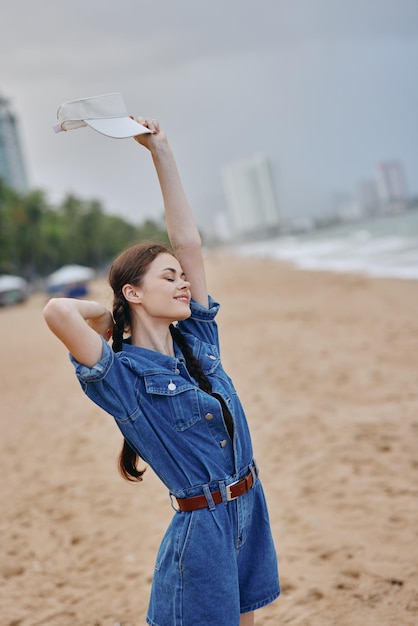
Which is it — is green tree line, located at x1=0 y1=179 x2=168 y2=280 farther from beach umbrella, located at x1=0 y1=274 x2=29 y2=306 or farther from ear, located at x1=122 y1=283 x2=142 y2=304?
ear, located at x1=122 y1=283 x2=142 y2=304

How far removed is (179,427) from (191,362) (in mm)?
233

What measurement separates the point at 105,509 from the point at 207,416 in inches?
131

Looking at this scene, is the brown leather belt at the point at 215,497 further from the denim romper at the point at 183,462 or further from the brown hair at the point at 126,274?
the brown hair at the point at 126,274

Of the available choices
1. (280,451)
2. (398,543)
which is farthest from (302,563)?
(280,451)

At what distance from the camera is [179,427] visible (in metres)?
1.69

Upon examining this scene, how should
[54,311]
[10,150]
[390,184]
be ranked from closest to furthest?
[54,311]
[10,150]
[390,184]

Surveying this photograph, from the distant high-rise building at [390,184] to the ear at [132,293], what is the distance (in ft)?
560

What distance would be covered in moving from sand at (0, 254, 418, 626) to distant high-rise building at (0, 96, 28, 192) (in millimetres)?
102322

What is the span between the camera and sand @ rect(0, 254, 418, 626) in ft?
10.4

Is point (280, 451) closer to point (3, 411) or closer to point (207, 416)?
point (207, 416)

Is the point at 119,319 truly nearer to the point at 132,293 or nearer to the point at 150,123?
the point at 132,293

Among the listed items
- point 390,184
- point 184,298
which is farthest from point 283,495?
point 390,184

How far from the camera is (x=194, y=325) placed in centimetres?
201

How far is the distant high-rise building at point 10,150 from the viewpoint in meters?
105
